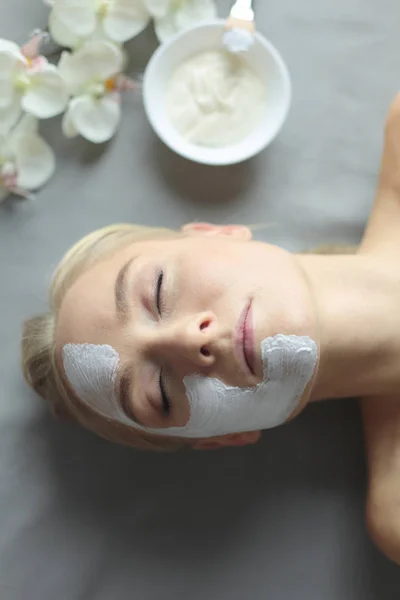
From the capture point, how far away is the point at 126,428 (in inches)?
35.6

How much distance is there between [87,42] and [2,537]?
85cm

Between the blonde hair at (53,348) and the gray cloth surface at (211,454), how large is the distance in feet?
0.27

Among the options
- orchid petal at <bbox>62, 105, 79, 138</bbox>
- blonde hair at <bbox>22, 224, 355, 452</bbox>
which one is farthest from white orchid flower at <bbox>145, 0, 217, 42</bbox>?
blonde hair at <bbox>22, 224, 355, 452</bbox>

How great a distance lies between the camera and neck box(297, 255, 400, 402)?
0.81m

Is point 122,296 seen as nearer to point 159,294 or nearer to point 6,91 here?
point 159,294

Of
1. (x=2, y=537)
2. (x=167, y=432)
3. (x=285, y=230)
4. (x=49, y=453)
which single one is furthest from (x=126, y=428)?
(x=285, y=230)

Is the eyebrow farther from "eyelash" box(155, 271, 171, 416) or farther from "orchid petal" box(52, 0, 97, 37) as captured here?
"orchid petal" box(52, 0, 97, 37)

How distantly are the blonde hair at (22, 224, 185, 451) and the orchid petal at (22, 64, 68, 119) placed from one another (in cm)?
25

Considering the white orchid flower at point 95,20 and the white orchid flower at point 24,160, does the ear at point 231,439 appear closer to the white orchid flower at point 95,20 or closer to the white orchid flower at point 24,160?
the white orchid flower at point 24,160

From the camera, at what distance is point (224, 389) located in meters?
0.76

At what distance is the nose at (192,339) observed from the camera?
72cm

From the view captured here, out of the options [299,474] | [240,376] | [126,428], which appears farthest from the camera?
[299,474]

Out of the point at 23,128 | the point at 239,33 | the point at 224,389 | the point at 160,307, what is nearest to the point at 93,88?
the point at 23,128

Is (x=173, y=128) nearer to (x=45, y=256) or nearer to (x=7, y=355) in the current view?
(x=45, y=256)
